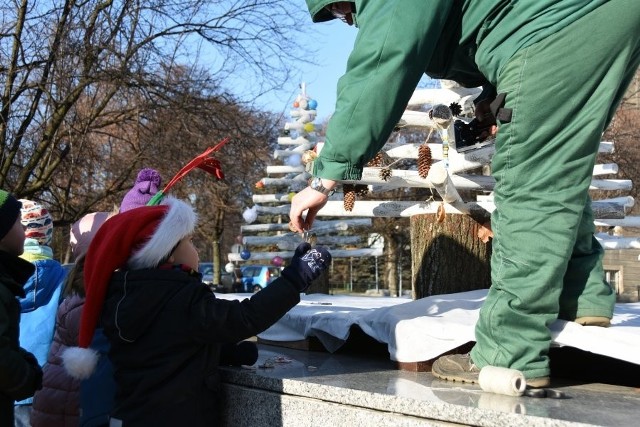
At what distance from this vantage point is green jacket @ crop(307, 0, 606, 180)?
2.47 m

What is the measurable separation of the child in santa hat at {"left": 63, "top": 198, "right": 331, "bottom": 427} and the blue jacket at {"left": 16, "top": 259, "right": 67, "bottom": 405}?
1.46 metres

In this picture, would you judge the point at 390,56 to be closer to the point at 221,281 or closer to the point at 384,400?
the point at 384,400

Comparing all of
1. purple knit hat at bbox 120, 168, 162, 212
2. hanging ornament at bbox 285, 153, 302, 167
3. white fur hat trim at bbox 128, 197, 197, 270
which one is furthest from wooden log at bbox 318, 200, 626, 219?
hanging ornament at bbox 285, 153, 302, 167

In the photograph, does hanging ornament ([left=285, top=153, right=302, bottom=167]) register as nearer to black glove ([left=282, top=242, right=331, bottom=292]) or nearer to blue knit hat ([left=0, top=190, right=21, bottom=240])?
blue knit hat ([left=0, top=190, right=21, bottom=240])

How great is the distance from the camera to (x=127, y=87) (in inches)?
389

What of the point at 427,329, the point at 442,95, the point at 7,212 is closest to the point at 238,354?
the point at 427,329

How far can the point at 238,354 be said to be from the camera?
303cm

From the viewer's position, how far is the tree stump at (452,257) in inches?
209

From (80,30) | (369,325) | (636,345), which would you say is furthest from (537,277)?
(80,30)

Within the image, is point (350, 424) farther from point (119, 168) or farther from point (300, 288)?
point (119, 168)

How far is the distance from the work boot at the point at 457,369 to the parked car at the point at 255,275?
25.5 metres

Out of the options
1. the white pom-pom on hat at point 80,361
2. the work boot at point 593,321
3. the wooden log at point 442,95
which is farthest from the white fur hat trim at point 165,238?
the wooden log at point 442,95

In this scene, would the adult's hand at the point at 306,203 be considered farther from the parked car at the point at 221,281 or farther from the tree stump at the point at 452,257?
the parked car at the point at 221,281

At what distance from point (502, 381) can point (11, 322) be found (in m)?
1.68
